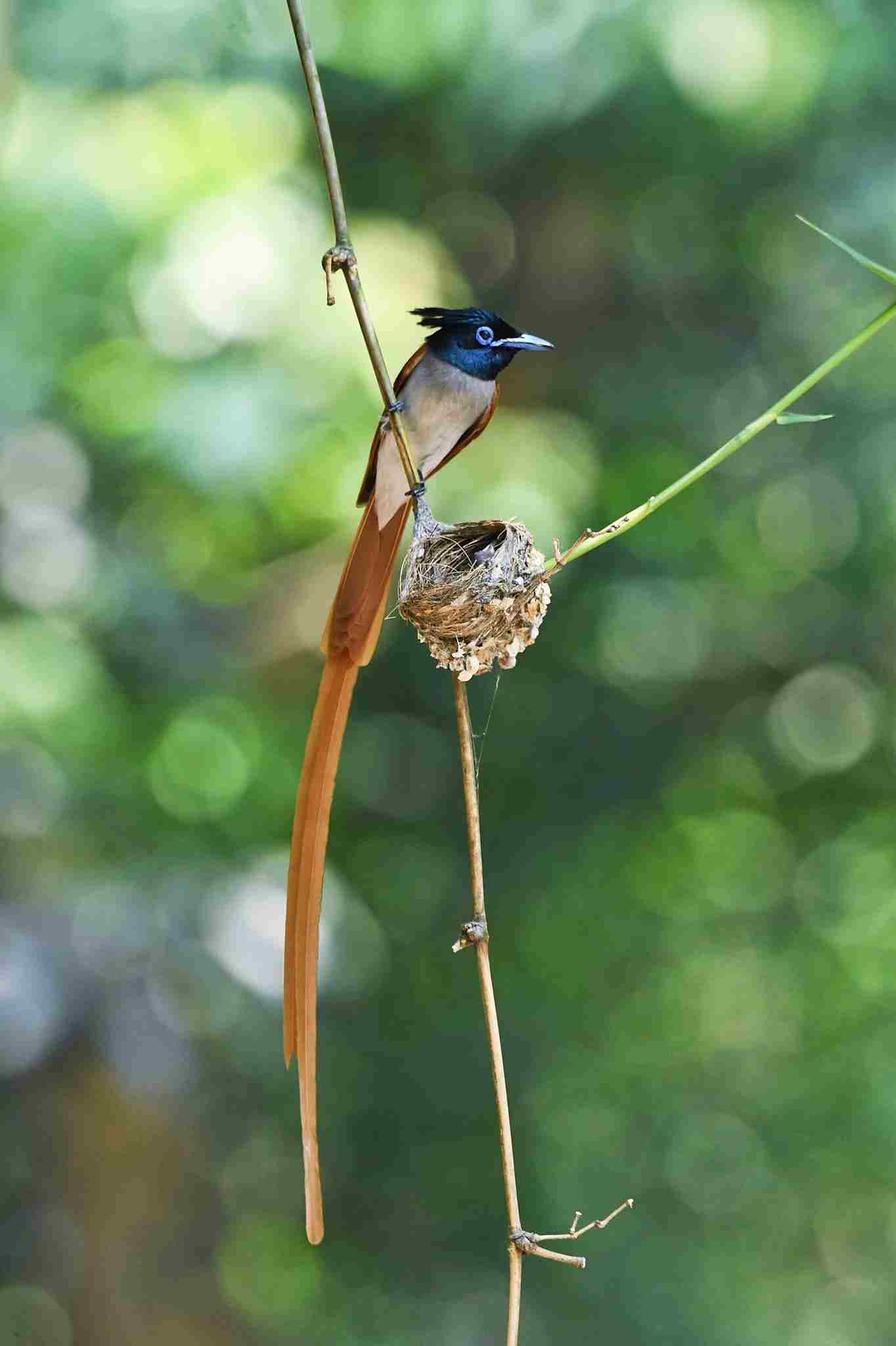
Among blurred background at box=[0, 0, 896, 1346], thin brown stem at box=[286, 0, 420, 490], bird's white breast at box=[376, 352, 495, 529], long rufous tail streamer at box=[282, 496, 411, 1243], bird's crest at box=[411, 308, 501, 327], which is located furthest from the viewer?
blurred background at box=[0, 0, 896, 1346]

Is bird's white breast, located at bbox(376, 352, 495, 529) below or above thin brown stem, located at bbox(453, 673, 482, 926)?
above

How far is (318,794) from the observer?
36.2 inches

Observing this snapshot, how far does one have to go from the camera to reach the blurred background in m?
3.06

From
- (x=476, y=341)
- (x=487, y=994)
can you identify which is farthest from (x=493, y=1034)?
(x=476, y=341)

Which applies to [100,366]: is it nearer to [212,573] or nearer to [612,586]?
[212,573]

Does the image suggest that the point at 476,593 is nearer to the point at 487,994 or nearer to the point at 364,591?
the point at 364,591

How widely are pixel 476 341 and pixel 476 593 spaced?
0.44 metres

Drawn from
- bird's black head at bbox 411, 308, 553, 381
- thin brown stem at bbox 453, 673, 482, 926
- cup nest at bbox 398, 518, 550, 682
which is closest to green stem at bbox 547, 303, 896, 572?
thin brown stem at bbox 453, 673, 482, 926

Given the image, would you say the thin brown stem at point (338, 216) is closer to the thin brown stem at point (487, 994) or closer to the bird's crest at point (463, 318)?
the thin brown stem at point (487, 994)

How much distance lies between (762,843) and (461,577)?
2537 mm

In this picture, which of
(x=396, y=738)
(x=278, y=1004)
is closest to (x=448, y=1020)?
(x=278, y=1004)

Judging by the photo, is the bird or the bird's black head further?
the bird's black head

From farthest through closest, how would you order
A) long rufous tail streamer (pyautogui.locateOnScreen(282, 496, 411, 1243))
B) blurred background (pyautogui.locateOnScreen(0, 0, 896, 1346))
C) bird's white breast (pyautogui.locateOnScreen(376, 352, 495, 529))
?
blurred background (pyautogui.locateOnScreen(0, 0, 896, 1346)) → bird's white breast (pyautogui.locateOnScreen(376, 352, 495, 529)) → long rufous tail streamer (pyautogui.locateOnScreen(282, 496, 411, 1243))

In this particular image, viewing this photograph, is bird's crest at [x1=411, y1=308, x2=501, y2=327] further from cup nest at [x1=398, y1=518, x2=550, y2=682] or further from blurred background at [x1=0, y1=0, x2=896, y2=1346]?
blurred background at [x1=0, y1=0, x2=896, y2=1346]
